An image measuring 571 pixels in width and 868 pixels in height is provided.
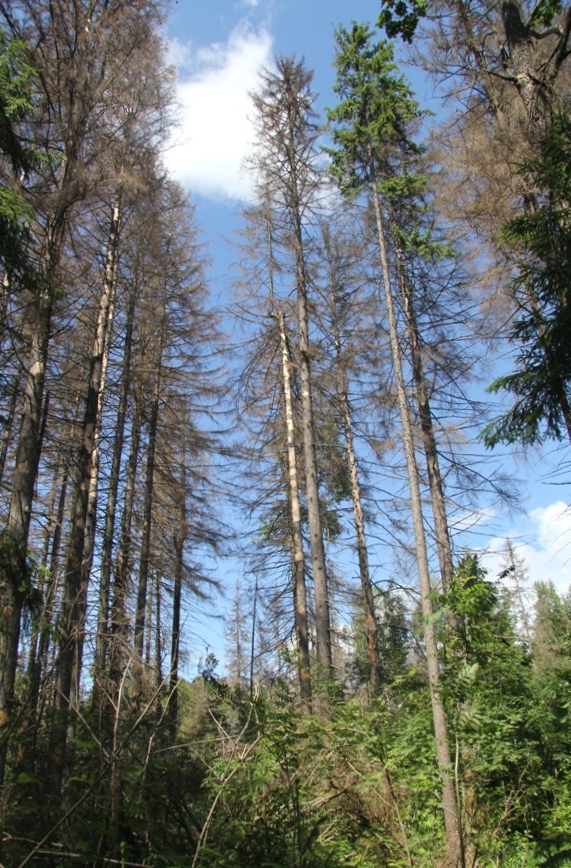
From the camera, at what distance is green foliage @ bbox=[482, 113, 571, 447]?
5.56 metres

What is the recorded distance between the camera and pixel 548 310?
6.39 m

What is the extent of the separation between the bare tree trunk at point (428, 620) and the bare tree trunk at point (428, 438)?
→ 6.09ft

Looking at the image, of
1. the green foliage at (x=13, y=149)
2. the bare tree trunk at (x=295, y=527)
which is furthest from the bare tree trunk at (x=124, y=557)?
the green foliage at (x=13, y=149)

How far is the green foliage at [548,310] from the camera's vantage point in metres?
5.56

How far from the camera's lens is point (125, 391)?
1127 centimetres

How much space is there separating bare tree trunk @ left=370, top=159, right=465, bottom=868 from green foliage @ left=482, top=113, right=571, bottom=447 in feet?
6.43

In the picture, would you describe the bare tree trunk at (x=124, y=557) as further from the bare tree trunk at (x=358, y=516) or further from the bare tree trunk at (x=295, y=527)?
the bare tree trunk at (x=358, y=516)

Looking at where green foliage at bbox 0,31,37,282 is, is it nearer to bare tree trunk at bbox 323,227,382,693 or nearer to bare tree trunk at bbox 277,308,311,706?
bare tree trunk at bbox 277,308,311,706

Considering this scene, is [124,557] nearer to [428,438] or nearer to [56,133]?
[428,438]

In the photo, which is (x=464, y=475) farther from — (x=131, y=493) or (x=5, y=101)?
(x=5, y=101)

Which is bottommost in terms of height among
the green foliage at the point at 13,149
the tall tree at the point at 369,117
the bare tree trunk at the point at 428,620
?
the bare tree trunk at the point at 428,620

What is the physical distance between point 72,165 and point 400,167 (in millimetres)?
7222

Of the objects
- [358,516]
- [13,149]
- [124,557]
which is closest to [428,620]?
[13,149]

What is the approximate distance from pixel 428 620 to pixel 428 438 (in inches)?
246
